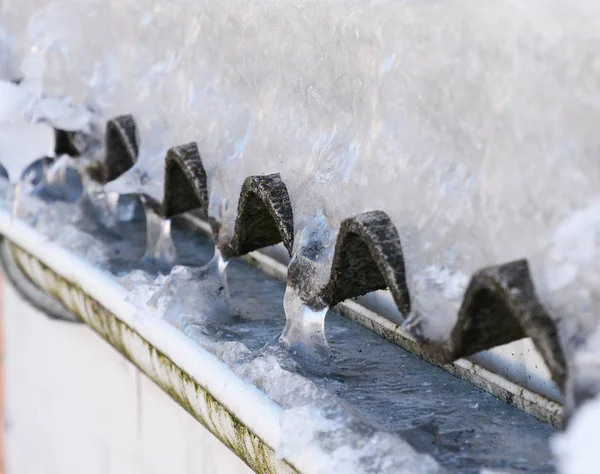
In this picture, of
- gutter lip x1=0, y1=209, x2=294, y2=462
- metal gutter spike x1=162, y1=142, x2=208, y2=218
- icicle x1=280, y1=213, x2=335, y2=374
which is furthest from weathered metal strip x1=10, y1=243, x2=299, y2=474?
metal gutter spike x1=162, y1=142, x2=208, y2=218

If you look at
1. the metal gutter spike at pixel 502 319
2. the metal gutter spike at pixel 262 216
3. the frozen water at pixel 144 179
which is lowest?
the frozen water at pixel 144 179

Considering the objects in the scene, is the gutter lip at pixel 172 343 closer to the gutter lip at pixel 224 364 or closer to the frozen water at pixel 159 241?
the gutter lip at pixel 224 364

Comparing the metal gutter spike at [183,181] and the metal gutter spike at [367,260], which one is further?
the metal gutter spike at [183,181]

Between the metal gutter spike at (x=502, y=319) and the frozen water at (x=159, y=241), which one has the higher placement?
the metal gutter spike at (x=502, y=319)

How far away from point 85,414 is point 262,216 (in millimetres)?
1177

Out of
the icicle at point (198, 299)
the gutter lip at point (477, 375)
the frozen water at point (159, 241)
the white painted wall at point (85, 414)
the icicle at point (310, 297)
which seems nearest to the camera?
the gutter lip at point (477, 375)

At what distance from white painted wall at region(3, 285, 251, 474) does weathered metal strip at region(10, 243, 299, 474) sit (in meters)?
0.16

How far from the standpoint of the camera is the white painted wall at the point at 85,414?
184cm

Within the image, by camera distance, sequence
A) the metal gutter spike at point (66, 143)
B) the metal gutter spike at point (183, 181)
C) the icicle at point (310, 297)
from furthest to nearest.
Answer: the metal gutter spike at point (66, 143)
the metal gutter spike at point (183, 181)
the icicle at point (310, 297)

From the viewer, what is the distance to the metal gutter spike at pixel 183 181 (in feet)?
5.52

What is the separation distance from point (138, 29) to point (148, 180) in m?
0.33

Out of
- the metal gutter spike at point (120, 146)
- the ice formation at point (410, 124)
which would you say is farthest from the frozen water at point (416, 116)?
the metal gutter spike at point (120, 146)

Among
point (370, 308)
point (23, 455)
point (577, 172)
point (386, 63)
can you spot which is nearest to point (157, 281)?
point (370, 308)

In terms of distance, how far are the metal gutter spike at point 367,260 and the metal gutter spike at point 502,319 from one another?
107mm
